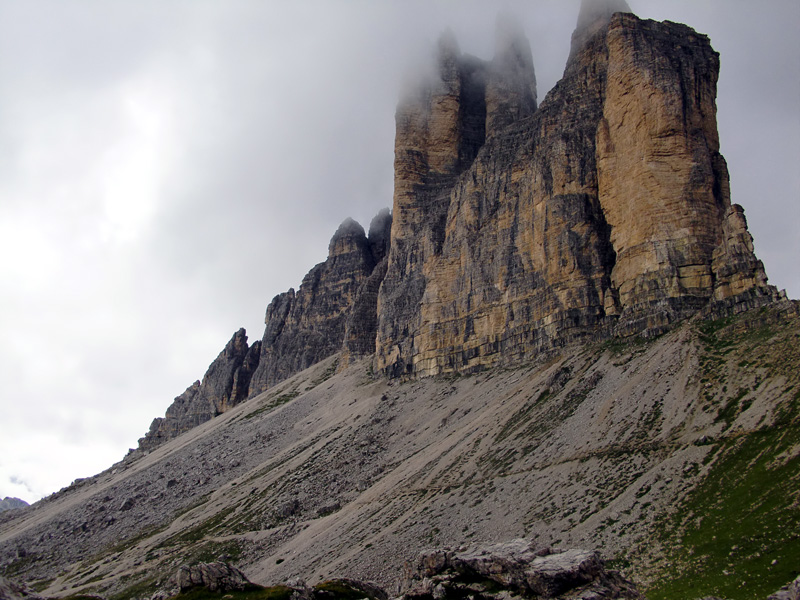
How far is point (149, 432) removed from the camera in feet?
594

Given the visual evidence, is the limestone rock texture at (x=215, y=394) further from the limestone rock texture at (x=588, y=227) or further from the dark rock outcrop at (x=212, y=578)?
the dark rock outcrop at (x=212, y=578)

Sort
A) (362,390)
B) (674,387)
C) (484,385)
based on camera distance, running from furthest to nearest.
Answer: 1. (362,390)
2. (484,385)
3. (674,387)

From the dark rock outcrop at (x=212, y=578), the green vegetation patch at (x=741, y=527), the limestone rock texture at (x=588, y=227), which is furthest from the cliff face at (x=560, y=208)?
the dark rock outcrop at (x=212, y=578)

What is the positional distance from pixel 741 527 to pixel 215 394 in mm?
161766

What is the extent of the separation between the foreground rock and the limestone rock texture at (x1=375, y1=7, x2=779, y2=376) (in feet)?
155

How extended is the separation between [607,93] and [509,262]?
27745 mm

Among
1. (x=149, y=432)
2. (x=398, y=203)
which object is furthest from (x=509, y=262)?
(x=149, y=432)

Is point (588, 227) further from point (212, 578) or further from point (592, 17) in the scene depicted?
point (212, 578)

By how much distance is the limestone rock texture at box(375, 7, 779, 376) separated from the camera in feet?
235

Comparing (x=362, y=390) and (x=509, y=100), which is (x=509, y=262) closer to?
(x=362, y=390)

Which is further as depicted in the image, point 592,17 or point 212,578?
point 592,17

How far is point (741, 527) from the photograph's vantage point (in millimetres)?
33125

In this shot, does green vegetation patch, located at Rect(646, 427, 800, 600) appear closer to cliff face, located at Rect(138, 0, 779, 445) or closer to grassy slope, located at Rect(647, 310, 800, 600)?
grassy slope, located at Rect(647, 310, 800, 600)

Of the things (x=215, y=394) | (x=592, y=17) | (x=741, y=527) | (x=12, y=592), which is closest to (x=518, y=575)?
(x=741, y=527)
